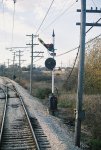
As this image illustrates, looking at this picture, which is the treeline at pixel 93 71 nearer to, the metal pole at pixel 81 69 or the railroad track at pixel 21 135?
the railroad track at pixel 21 135

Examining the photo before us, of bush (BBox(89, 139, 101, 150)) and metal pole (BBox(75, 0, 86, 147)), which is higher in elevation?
metal pole (BBox(75, 0, 86, 147))

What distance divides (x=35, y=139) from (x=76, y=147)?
5.34ft

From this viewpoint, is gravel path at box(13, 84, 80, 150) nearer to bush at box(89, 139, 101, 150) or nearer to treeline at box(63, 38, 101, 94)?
bush at box(89, 139, 101, 150)

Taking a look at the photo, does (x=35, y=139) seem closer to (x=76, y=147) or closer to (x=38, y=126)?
(x=76, y=147)

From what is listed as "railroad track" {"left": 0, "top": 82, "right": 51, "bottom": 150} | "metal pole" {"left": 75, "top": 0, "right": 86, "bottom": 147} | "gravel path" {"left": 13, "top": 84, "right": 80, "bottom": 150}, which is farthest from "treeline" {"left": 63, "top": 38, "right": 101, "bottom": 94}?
"metal pole" {"left": 75, "top": 0, "right": 86, "bottom": 147}

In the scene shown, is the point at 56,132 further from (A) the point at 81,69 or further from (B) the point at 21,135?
(A) the point at 81,69

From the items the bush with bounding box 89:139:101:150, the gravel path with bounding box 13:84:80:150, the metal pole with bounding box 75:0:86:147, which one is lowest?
the bush with bounding box 89:139:101:150

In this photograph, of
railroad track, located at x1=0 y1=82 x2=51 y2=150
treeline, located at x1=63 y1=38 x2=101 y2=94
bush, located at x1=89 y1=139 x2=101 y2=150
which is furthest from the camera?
treeline, located at x1=63 y1=38 x2=101 y2=94

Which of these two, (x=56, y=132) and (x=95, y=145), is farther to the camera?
(x=56, y=132)

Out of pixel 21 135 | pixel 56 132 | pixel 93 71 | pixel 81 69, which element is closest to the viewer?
pixel 81 69

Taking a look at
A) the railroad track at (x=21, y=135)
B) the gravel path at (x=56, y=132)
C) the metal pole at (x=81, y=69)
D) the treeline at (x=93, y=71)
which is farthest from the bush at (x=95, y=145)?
the treeline at (x=93, y=71)

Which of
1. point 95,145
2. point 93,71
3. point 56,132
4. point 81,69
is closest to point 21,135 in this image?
point 56,132

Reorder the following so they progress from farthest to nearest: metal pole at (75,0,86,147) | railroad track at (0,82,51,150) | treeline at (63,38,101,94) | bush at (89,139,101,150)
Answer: treeline at (63,38,101,94) < metal pole at (75,0,86,147) < bush at (89,139,101,150) < railroad track at (0,82,51,150)

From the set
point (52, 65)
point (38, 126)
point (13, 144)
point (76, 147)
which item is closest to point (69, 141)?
point (76, 147)
